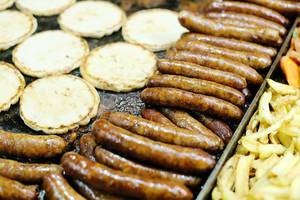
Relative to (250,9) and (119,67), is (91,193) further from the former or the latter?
(250,9)

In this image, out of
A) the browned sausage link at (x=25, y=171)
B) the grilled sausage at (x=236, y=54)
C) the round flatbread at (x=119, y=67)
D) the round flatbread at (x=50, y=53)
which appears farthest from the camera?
the round flatbread at (x=50, y=53)

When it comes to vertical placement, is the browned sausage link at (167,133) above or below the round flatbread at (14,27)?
above

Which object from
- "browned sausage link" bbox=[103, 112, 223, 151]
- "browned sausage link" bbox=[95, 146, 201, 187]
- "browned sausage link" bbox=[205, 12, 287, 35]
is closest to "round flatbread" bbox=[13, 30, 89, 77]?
"browned sausage link" bbox=[103, 112, 223, 151]

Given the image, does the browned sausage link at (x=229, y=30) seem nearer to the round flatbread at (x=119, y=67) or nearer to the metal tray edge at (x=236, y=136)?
the metal tray edge at (x=236, y=136)

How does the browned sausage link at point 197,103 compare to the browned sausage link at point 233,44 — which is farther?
the browned sausage link at point 233,44

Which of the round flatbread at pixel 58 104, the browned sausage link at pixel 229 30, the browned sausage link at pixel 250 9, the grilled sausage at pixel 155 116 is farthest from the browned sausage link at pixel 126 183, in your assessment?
the browned sausage link at pixel 250 9

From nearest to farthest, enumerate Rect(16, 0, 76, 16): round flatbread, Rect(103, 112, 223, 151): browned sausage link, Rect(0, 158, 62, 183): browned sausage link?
Rect(0, 158, 62, 183): browned sausage link
Rect(103, 112, 223, 151): browned sausage link
Rect(16, 0, 76, 16): round flatbread

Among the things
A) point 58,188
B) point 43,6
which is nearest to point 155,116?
point 58,188

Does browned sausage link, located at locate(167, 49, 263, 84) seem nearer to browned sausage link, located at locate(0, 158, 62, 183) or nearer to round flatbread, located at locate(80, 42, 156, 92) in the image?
round flatbread, located at locate(80, 42, 156, 92)
